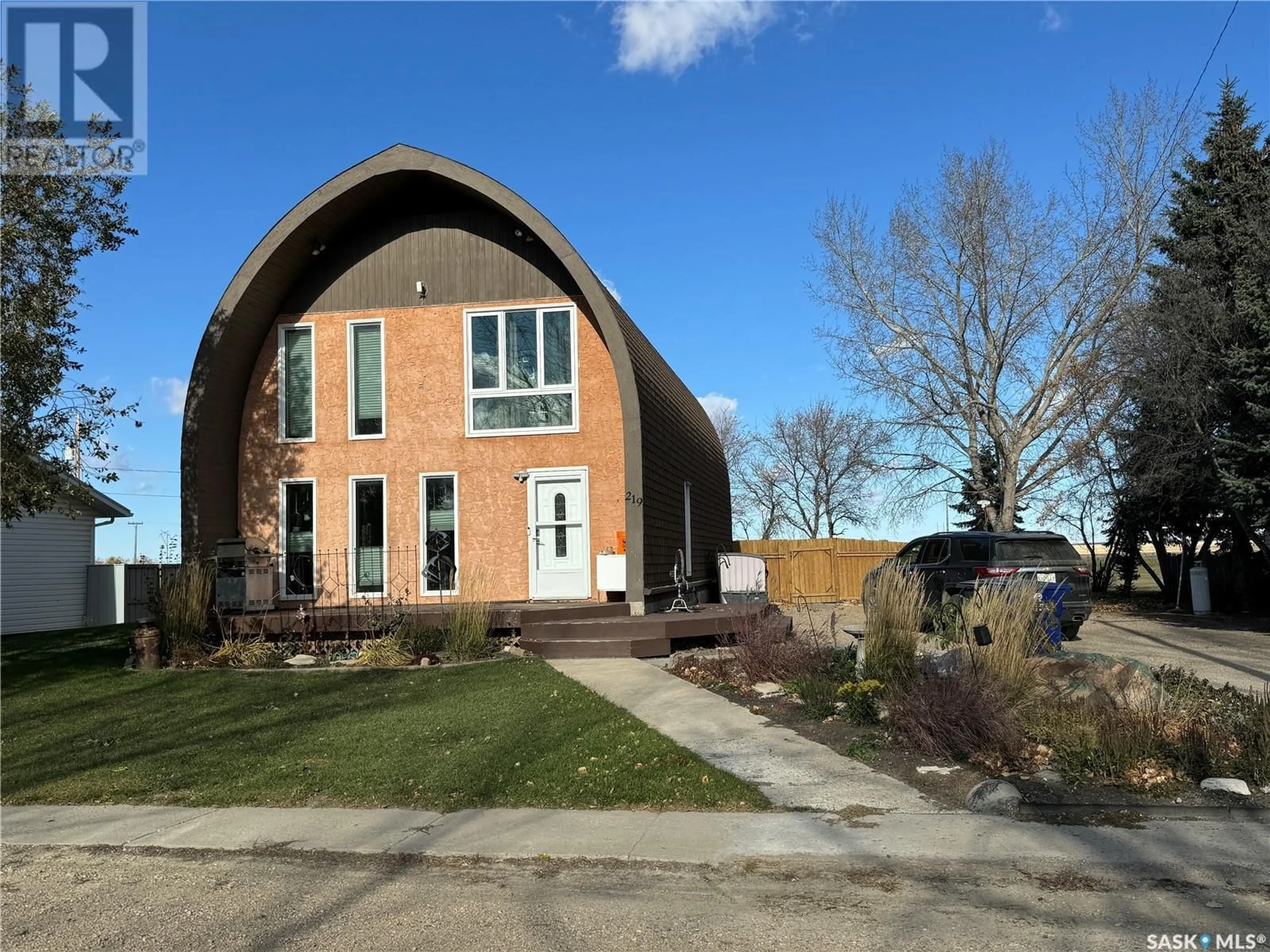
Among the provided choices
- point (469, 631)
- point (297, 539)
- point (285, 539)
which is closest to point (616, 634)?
point (469, 631)

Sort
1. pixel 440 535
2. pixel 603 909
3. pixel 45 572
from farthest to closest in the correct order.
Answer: pixel 45 572 → pixel 440 535 → pixel 603 909

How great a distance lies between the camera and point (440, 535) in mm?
15992

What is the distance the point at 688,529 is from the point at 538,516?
4.47 metres

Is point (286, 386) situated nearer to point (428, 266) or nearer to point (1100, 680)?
point (428, 266)

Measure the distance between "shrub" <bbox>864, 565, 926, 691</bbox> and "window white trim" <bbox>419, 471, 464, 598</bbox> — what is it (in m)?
8.27

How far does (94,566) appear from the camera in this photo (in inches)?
936

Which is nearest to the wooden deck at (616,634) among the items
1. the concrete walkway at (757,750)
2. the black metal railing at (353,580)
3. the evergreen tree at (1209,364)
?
the concrete walkway at (757,750)

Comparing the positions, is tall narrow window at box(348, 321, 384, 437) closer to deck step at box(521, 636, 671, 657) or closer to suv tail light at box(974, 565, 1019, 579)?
deck step at box(521, 636, 671, 657)

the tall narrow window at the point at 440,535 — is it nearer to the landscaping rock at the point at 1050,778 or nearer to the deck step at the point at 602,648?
the deck step at the point at 602,648

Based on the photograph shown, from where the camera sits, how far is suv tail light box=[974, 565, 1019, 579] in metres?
13.5

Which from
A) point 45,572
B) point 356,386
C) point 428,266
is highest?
point 428,266

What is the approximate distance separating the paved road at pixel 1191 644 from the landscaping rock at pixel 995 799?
5.19 metres

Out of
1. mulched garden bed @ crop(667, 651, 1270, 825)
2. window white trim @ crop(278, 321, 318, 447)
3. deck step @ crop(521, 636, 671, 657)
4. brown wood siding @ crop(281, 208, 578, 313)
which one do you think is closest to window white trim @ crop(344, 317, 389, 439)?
brown wood siding @ crop(281, 208, 578, 313)

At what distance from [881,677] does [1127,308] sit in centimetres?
1770
